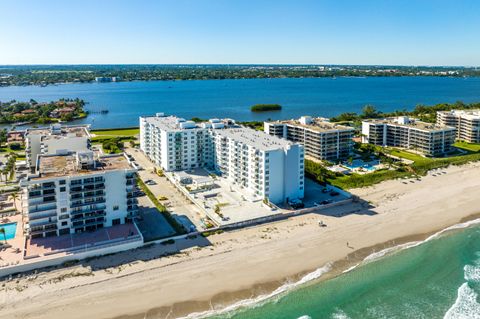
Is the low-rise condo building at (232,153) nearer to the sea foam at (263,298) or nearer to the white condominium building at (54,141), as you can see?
the white condominium building at (54,141)

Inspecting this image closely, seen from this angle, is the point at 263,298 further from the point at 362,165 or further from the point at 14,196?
the point at 362,165

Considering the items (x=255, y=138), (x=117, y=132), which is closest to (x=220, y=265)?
(x=255, y=138)

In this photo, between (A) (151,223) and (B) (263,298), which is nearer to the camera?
(B) (263,298)

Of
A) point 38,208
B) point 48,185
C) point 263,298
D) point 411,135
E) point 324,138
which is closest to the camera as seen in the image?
point 263,298

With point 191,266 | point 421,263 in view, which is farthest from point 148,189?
point 421,263

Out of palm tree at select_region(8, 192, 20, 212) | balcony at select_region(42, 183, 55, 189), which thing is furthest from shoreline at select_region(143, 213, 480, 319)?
palm tree at select_region(8, 192, 20, 212)

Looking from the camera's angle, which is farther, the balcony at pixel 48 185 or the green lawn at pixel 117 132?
the green lawn at pixel 117 132

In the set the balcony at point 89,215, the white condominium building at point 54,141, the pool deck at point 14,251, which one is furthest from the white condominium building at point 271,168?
the pool deck at point 14,251
